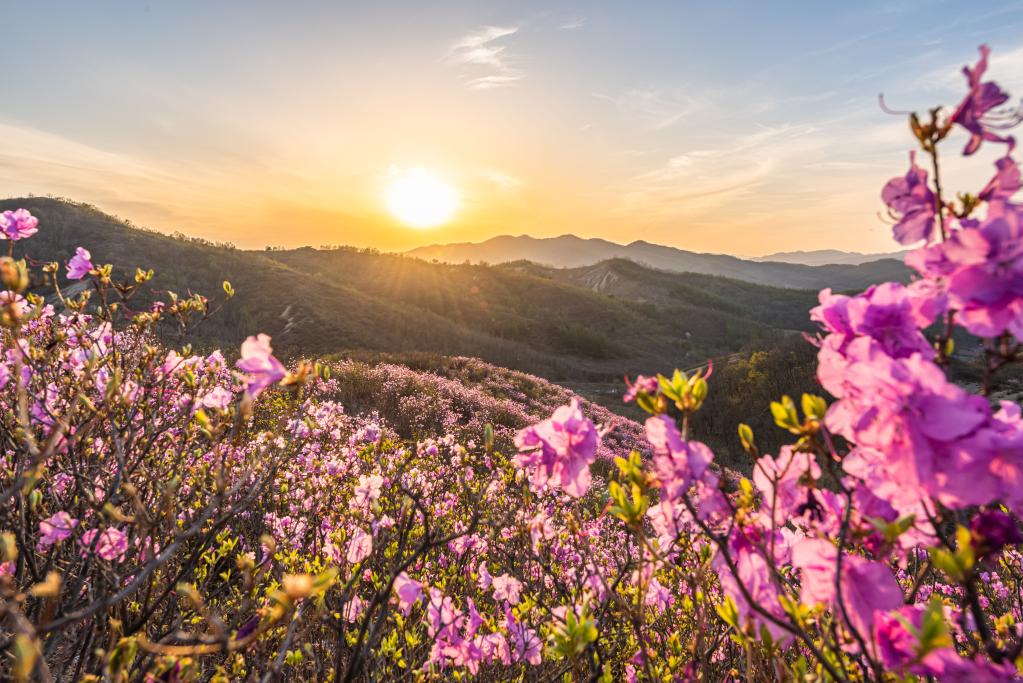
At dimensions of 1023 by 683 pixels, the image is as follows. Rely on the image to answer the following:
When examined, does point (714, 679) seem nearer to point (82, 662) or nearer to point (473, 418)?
point (82, 662)

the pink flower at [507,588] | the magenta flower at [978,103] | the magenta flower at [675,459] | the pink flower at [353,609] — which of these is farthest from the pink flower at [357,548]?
the magenta flower at [978,103]

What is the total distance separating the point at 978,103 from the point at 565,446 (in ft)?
3.89

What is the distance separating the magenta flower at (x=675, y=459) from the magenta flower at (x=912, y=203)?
26.6 inches

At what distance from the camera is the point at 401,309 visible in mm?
28469

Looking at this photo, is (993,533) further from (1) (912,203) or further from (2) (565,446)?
(2) (565,446)

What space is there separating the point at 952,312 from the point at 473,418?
1068 cm

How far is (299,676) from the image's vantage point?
2.53 meters

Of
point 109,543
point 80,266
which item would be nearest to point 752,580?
point 109,543

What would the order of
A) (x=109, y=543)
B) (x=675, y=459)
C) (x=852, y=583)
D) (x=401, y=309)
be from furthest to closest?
(x=401, y=309) < (x=109, y=543) < (x=675, y=459) < (x=852, y=583)

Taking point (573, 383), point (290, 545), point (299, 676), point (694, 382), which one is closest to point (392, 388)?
point (290, 545)

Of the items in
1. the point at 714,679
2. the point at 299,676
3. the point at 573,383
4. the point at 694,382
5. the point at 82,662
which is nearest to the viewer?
the point at 694,382

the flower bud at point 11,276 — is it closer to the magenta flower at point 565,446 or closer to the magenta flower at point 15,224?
the magenta flower at point 565,446

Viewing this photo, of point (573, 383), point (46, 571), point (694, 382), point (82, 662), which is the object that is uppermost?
point (694, 382)

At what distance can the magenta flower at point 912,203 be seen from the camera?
44.5 inches
